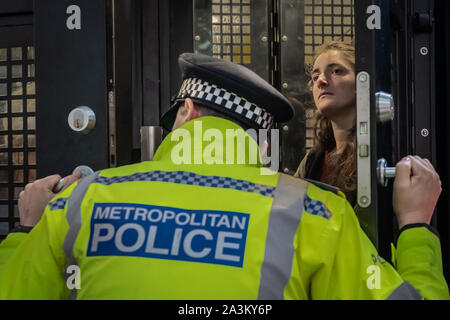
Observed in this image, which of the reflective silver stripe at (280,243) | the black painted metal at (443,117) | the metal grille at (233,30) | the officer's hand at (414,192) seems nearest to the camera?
the reflective silver stripe at (280,243)

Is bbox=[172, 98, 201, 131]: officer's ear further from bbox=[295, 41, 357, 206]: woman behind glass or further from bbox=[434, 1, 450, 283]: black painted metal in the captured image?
bbox=[434, 1, 450, 283]: black painted metal

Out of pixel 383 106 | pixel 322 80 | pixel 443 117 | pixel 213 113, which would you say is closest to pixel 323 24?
pixel 322 80

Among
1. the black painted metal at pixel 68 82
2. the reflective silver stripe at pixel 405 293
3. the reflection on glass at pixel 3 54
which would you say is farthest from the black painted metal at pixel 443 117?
the reflection on glass at pixel 3 54

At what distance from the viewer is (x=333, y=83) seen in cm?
169

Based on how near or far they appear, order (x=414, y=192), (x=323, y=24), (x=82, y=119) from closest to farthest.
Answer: (x=414, y=192) < (x=82, y=119) < (x=323, y=24)

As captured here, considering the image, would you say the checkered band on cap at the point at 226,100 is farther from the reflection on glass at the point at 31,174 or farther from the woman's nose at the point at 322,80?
the reflection on glass at the point at 31,174

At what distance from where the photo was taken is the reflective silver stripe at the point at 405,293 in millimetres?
930

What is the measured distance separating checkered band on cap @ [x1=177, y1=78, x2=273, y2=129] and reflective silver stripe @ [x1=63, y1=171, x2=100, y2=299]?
0.35 meters

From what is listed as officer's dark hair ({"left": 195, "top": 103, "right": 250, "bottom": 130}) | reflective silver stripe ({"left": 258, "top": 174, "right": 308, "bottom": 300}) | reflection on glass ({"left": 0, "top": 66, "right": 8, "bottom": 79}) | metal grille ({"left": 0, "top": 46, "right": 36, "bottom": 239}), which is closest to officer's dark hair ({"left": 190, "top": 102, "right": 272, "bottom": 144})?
officer's dark hair ({"left": 195, "top": 103, "right": 250, "bottom": 130})

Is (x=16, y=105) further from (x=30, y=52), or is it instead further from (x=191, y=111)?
(x=191, y=111)

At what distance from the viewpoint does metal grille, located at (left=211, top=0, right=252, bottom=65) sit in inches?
73.1

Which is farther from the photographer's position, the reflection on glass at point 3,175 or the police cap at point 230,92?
the reflection on glass at point 3,175

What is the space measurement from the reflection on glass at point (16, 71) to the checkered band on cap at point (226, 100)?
93 cm

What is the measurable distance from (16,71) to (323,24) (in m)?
1.16
